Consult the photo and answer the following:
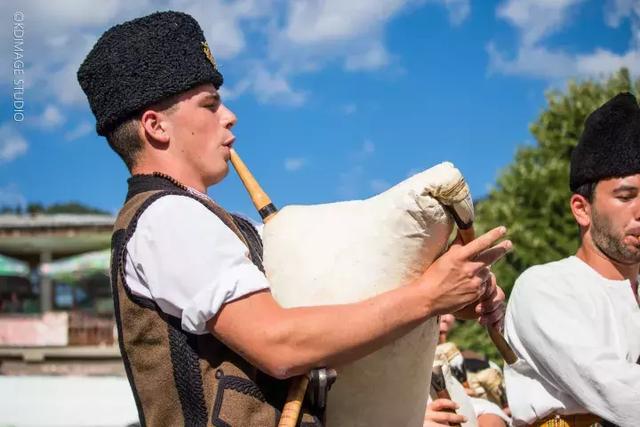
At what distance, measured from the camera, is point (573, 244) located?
30.7ft

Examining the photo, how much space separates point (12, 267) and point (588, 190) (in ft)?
62.3

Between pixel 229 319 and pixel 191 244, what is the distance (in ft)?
0.56

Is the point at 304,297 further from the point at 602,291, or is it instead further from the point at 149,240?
the point at 602,291

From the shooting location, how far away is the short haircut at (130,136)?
196 centimetres

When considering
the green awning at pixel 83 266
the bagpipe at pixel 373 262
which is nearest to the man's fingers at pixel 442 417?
the bagpipe at pixel 373 262

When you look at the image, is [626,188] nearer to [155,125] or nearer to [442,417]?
[442,417]

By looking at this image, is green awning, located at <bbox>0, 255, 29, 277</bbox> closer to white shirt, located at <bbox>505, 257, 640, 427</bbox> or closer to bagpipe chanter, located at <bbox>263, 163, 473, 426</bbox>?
white shirt, located at <bbox>505, 257, 640, 427</bbox>

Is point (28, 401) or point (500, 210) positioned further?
point (500, 210)

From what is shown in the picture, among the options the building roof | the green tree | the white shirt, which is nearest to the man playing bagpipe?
the white shirt

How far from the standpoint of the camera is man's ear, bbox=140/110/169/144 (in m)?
1.96

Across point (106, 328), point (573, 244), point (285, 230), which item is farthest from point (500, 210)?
point (106, 328)

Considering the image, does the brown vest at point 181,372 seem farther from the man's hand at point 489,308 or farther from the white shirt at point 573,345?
the white shirt at point 573,345

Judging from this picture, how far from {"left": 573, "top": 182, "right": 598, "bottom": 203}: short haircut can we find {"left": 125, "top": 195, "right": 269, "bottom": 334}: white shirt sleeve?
1806 millimetres

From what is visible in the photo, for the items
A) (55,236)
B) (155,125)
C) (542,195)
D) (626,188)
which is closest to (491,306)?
(155,125)
